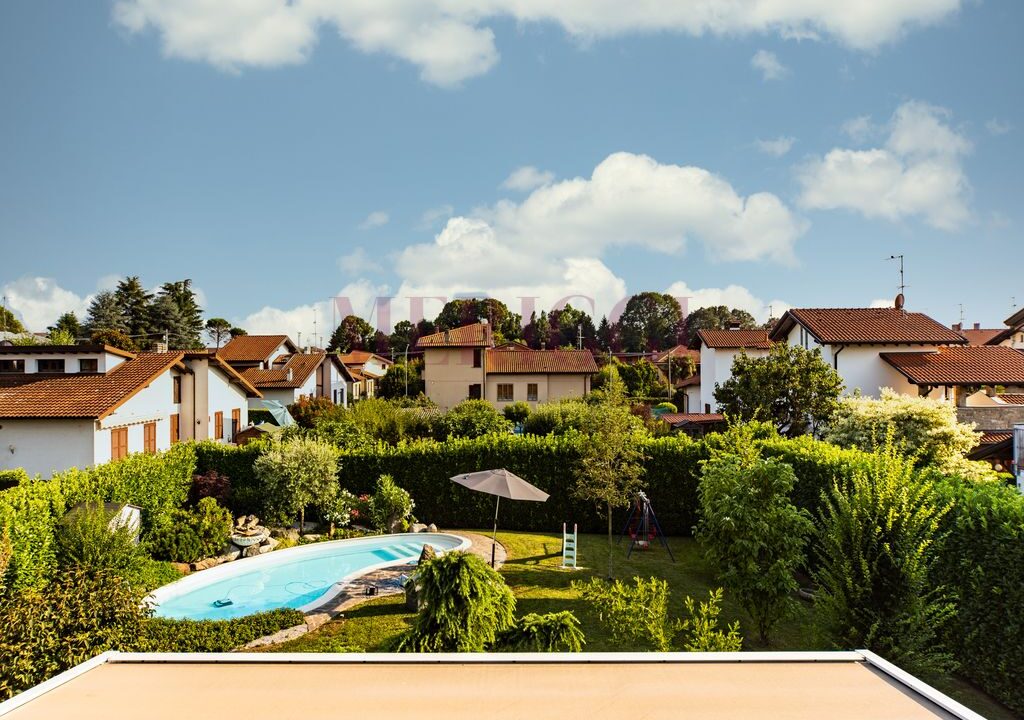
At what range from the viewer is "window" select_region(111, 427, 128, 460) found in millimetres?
23312

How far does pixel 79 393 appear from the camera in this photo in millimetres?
23359

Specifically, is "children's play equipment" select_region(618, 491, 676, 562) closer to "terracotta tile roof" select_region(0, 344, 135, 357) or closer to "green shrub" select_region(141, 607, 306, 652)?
"green shrub" select_region(141, 607, 306, 652)

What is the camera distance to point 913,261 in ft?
110

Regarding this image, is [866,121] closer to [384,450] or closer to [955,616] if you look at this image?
[955,616]

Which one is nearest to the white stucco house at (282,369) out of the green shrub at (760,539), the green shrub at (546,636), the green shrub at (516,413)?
the green shrub at (516,413)

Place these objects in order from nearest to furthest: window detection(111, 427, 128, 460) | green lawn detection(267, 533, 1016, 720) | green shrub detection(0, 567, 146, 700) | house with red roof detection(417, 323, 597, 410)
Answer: green shrub detection(0, 567, 146, 700) < green lawn detection(267, 533, 1016, 720) < window detection(111, 427, 128, 460) < house with red roof detection(417, 323, 597, 410)

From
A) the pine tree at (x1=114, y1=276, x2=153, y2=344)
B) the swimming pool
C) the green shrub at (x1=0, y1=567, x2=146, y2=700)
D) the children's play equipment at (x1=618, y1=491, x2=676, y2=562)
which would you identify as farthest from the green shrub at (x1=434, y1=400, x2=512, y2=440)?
the pine tree at (x1=114, y1=276, x2=153, y2=344)

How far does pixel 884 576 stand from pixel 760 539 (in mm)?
2477

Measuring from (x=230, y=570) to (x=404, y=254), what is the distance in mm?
21621

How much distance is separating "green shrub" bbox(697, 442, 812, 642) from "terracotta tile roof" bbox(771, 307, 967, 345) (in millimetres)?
21877

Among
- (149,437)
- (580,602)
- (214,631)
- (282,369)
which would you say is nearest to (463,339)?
(282,369)

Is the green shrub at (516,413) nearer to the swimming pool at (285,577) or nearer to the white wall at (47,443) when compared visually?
the swimming pool at (285,577)

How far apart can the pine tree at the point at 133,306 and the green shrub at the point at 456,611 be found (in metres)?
81.1

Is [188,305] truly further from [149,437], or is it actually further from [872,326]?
[872,326]
